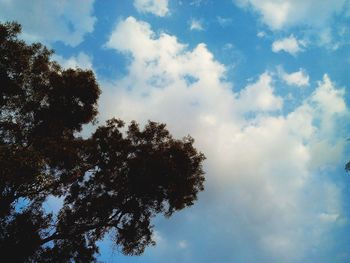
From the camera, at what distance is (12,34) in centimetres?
2344

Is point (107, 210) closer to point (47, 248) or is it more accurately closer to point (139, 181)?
point (139, 181)

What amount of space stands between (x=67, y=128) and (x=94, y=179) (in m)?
4.24

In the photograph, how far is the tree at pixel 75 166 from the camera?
75.9 feet

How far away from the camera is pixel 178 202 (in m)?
26.1

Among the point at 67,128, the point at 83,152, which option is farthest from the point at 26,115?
the point at 83,152

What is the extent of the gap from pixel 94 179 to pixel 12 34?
1103cm

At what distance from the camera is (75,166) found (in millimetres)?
24266

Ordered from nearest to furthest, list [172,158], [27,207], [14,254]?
1. [14,254]
2. [27,207]
3. [172,158]

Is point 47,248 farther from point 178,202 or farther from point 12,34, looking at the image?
point 12,34

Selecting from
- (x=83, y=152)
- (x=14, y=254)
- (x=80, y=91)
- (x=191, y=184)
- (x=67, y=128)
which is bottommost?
(x=14, y=254)

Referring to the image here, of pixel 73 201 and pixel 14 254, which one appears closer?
pixel 14 254

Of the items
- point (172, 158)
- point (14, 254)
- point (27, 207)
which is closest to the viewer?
point (14, 254)

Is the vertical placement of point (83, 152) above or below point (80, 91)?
below

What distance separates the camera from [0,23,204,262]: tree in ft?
75.9
